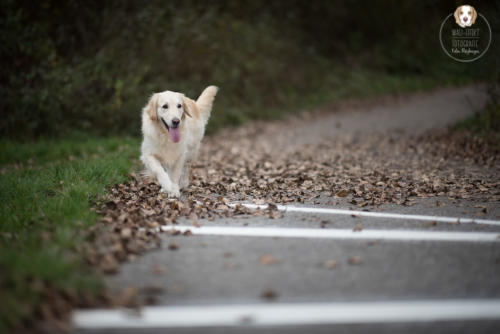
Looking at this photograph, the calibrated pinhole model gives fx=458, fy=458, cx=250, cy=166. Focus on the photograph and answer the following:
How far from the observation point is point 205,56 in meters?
14.2

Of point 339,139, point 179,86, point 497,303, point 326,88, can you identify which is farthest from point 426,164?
point 326,88

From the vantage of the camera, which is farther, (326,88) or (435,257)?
(326,88)

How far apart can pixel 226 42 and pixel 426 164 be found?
373 inches

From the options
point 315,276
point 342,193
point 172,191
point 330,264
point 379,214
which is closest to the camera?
point 315,276

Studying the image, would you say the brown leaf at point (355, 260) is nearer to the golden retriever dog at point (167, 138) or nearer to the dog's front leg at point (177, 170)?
the golden retriever dog at point (167, 138)

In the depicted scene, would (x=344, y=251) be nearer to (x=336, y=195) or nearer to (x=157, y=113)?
(x=336, y=195)

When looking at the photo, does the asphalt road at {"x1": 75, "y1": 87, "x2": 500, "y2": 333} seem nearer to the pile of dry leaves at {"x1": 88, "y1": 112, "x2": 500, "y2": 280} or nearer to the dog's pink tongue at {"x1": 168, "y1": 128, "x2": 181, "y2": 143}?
the pile of dry leaves at {"x1": 88, "y1": 112, "x2": 500, "y2": 280}

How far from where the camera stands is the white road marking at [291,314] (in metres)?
2.44

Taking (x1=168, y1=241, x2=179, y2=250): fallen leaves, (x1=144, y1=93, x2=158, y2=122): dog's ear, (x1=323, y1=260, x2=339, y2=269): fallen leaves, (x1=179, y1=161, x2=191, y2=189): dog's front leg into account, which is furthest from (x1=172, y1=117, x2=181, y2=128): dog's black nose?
(x1=323, y1=260, x2=339, y2=269): fallen leaves

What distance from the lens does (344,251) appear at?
11.4 ft

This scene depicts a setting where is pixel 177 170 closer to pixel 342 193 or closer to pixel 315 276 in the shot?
pixel 342 193

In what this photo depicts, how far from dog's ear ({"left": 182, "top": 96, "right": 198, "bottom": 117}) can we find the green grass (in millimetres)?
1244
